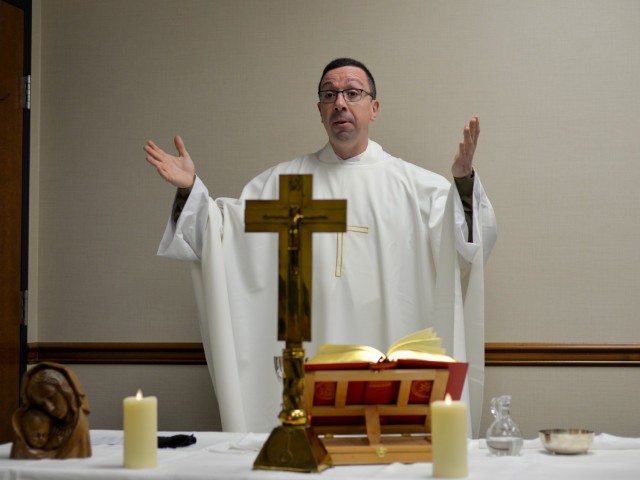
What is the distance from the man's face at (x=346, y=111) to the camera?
14.0 feet

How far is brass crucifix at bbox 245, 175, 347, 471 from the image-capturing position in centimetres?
205

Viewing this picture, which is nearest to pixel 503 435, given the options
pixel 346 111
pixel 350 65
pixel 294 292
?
pixel 294 292

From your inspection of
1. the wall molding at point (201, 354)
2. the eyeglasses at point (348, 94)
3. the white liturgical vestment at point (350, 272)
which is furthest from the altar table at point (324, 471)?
the eyeglasses at point (348, 94)

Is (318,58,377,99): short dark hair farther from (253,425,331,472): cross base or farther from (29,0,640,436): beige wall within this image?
(253,425,331,472): cross base

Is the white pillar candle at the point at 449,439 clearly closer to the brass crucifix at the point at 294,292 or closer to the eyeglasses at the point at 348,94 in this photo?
the brass crucifix at the point at 294,292

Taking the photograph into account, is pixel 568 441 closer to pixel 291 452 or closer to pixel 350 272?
pixel 291 452

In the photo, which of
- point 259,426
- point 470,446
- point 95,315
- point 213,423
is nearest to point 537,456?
point 470,446

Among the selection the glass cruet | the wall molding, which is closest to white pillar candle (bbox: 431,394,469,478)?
the glass cruet

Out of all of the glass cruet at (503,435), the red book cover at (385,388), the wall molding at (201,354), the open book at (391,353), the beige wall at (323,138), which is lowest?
the wall molding at (201,354)

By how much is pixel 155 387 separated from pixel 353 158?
157cm

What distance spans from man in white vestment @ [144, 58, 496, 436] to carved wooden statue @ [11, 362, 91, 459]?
1.68 metres

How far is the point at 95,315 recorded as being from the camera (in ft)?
16.1

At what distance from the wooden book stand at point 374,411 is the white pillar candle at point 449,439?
22 cm

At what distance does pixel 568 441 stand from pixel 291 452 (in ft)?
2.35
